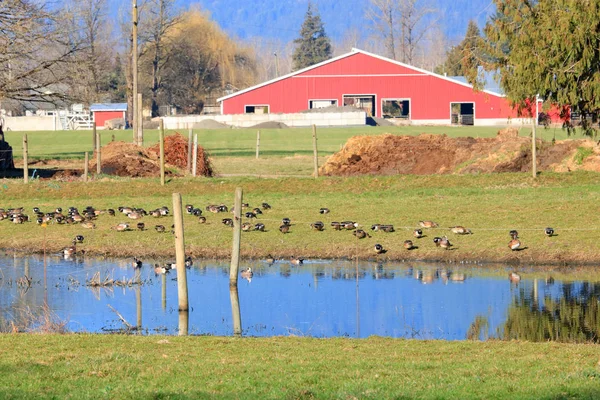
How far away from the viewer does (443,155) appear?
41562mm

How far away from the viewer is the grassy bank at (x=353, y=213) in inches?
958

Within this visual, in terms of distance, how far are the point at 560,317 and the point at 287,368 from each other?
7.98 meters

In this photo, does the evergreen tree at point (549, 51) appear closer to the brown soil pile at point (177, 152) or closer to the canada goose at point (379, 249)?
the canada goose at point (379, 249)

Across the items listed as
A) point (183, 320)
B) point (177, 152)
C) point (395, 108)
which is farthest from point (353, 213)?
point (395, 108)

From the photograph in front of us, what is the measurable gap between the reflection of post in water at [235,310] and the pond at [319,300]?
0.10m

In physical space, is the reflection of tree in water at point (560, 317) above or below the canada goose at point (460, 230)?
below

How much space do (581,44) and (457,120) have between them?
85.3 m

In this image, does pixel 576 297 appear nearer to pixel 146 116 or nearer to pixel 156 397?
pixel 156 397

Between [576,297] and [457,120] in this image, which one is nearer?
[576,297]

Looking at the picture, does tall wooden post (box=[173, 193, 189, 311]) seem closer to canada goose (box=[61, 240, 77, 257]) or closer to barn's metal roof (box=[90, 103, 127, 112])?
canada goose (box=[61, 240, 77, 257])

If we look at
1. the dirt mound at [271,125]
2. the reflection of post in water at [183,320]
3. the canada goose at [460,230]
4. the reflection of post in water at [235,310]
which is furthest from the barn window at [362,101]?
the reflection of post in water at [183,320]

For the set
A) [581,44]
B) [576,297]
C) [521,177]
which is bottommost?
→ [576,297]

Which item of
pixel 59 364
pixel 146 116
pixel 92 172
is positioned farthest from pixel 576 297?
pixel 146 116

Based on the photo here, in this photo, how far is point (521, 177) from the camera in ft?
→ 109
